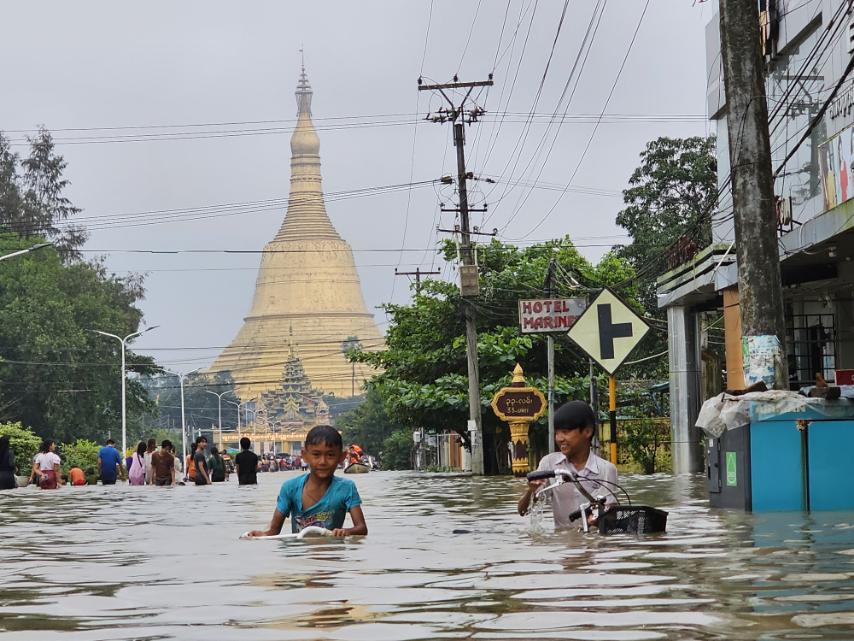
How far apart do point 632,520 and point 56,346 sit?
60787 mm

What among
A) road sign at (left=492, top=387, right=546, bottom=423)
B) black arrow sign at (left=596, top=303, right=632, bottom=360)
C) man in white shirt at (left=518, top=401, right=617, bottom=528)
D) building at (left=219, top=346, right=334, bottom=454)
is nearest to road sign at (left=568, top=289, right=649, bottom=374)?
black arrow sign at (left=596, top=303, right=632, bottom=360)

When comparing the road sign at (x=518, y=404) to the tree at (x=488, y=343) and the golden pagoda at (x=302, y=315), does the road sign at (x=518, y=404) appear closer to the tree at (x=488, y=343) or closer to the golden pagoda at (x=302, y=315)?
the tree at (x=488, y=343)

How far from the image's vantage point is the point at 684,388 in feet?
106

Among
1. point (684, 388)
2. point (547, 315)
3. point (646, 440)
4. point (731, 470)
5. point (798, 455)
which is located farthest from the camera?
point (646, 440)

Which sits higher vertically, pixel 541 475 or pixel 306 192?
pixel 306 192

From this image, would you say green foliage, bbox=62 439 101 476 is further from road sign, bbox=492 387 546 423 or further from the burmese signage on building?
the burmese signage on building

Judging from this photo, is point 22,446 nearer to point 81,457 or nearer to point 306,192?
point 81,457

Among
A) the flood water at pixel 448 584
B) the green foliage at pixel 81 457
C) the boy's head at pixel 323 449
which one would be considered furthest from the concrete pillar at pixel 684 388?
the green foliage at pixel 81 457

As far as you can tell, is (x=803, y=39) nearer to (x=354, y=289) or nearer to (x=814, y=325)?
(x=814, y=325)

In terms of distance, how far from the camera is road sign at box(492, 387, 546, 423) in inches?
1517

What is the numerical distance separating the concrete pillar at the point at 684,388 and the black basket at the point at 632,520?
67.0 ft

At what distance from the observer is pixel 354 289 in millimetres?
145875

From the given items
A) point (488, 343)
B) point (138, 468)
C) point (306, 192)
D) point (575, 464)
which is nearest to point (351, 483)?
point (575, 464)

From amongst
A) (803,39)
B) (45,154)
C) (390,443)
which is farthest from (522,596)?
(390,443)
